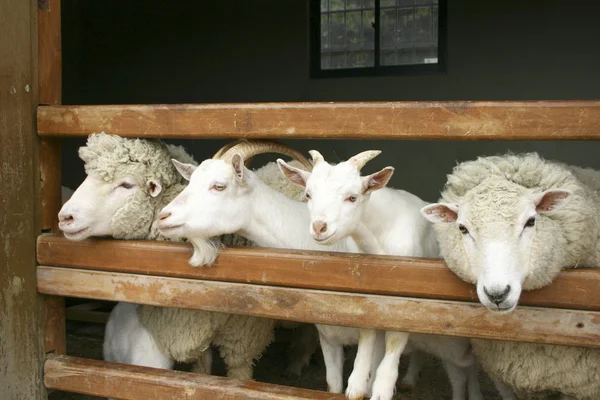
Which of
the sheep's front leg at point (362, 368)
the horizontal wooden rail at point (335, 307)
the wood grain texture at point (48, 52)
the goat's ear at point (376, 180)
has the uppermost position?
the wood grain texture at point (48, 52)

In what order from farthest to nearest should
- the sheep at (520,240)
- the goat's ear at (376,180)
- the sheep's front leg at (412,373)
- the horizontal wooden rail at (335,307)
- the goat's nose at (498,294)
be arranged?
the sheep's front leg at (412,373), the goat's ear at (376,180), the horizontal wooden rail at (335,307), the sheep at (520,240), the goat's nose at (498,294)

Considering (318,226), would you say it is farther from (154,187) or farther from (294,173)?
(154,187)

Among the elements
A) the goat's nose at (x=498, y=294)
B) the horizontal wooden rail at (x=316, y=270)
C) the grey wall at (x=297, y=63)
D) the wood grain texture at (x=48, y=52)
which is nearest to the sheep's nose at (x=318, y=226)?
the horizontal wooden rail at (x=316, y=270)

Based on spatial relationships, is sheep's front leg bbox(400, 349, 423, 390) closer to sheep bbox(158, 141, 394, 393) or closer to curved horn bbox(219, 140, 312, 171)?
sheep bbox(158, 141, 394, 393)

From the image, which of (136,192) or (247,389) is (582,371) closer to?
(247,389)

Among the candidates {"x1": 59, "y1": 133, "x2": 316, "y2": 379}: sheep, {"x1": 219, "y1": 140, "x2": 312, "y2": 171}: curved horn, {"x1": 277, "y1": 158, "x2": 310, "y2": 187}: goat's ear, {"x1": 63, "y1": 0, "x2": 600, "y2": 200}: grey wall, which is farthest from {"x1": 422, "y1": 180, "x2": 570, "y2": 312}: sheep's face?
{"x1": 63, "y1": 0, "x2": 600, "y2": 200}: grey wall

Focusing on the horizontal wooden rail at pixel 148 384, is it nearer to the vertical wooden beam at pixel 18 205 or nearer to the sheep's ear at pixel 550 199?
the vertical wooden beam at pixel 18 205

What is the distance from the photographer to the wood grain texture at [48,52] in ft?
12.3

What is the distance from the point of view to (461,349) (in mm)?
3814

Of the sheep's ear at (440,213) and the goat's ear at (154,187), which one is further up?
the goat's ear at (154,187)

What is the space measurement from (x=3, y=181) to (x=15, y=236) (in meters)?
0.31

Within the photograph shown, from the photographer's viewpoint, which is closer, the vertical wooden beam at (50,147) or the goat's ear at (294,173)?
the goat's ear at (294,173)

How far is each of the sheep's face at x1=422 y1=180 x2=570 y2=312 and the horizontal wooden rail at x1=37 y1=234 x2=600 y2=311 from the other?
0.63 feet

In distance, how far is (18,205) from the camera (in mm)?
3629
